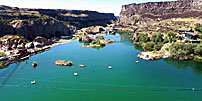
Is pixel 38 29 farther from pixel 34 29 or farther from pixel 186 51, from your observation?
pixel 186 51

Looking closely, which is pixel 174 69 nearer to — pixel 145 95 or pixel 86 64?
pixel 145 95

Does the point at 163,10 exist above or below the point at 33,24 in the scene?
above

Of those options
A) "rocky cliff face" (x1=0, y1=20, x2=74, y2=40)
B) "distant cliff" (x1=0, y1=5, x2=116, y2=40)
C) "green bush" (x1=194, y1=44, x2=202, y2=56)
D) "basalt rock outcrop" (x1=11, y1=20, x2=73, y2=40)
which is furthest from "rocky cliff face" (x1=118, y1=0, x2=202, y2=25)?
"green bush" (x1=194, y1=44, x2=202, y2=56)

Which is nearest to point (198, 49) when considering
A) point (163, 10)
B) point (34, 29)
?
point (34, 29)

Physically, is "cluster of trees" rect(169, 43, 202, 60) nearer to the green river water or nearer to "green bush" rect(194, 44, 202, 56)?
"green bush" rect(194, 44, 202, 56)

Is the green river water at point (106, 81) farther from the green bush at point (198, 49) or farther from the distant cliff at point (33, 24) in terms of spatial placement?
the distant cliff at point (33, 24)

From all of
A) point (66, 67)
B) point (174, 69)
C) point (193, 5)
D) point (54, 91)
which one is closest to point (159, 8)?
point (193, 5)

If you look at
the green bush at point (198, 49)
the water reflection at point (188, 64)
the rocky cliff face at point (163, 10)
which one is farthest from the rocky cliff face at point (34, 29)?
the rocky cliff face at point (163, 10)
